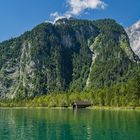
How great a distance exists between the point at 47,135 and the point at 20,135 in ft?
18.7

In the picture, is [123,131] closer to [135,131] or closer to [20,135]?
[135,131]

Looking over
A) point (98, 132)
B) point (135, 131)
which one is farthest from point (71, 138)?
point (135, 131)

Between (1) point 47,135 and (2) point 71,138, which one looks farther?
(1) point 47,135

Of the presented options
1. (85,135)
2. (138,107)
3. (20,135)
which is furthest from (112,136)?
(138,107)

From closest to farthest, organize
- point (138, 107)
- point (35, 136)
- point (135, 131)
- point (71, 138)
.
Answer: point (71, 138)
point (35, 136)
point (135, 131)
point (138, 107)

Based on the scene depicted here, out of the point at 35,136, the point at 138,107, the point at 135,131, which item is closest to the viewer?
the point at 35,136

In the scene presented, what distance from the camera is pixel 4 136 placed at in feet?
257

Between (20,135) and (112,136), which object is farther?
(20,135)

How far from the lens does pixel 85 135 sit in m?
77.5

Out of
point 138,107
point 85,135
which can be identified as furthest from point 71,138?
point 138,107

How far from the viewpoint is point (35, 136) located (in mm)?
78125

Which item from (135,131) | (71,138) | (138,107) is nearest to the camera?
(71,138)

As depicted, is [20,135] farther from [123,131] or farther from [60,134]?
[123,131]

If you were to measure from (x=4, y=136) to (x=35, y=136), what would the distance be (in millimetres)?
6346
